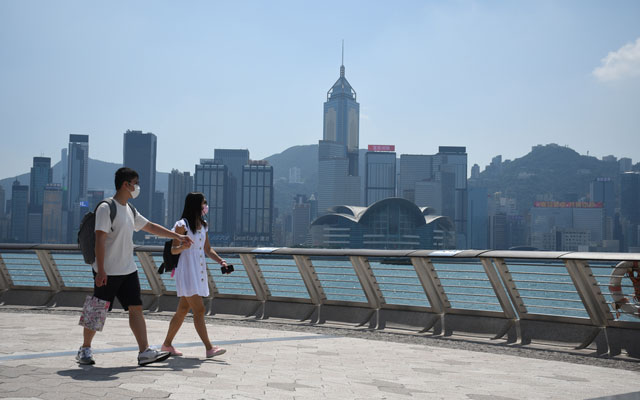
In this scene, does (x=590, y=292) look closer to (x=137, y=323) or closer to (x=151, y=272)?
(x=137, y=323)

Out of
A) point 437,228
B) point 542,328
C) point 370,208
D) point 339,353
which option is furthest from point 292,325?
point 437,228

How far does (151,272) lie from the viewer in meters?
13.0

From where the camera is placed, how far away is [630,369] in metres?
7.46

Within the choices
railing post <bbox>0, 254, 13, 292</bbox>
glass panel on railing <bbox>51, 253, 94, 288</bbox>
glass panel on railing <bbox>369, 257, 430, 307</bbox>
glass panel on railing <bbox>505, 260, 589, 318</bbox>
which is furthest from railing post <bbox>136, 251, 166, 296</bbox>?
glass panel on railing <bbox>505, 260, 589, 318</bbox>

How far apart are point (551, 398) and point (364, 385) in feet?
4.90

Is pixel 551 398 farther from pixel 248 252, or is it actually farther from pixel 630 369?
pixel 248 252

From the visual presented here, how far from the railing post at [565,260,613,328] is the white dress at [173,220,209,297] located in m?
4.40

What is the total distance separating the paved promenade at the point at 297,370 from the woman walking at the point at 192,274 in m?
0.29

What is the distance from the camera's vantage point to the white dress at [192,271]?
7.27 meters

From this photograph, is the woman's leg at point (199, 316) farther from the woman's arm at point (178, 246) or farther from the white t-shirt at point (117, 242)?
the white t-shirt at point (117, 242)

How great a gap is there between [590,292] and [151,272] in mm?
7739

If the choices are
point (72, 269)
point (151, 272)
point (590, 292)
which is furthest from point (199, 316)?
point (72, 269)

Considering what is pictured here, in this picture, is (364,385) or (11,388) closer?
(11,388)

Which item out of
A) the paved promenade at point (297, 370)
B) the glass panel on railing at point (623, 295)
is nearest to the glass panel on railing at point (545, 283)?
the glass panel on railing at point (623, 295)
